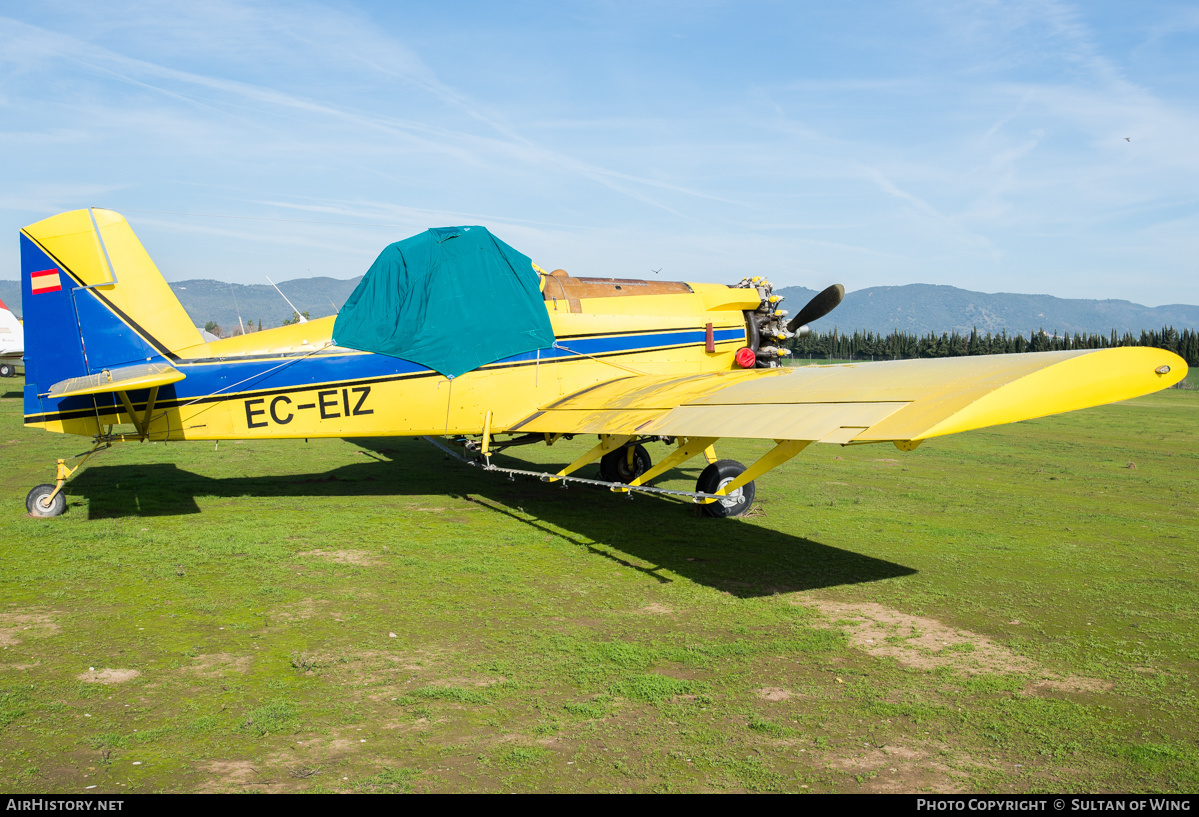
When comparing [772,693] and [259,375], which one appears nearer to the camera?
[772,693]

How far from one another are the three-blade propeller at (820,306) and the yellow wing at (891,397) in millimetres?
3422

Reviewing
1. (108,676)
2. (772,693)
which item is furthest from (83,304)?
(772,693)

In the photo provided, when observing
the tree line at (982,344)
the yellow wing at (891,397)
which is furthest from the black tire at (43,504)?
the tree line at (982,344)

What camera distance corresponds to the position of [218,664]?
5328mm

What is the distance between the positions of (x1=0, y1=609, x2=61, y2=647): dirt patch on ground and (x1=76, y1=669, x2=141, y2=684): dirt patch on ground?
3.18ft

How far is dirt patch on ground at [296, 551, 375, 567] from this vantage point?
26.0 ft

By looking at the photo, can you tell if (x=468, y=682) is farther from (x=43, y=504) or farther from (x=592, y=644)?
(x=43, y=504)

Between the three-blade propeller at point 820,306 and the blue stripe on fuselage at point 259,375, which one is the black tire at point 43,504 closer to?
the blue stripe on fuselage at point 259,375

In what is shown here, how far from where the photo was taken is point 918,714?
15.3 ft

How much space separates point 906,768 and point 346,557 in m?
5.93

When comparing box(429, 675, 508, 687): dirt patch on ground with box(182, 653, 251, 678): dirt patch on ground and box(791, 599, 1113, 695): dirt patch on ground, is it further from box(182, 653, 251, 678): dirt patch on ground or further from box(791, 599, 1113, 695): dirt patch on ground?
box(791, 599, 1113, 695): dirt patch on ground

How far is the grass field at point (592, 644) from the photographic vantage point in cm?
407

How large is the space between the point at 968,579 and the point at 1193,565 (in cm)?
267

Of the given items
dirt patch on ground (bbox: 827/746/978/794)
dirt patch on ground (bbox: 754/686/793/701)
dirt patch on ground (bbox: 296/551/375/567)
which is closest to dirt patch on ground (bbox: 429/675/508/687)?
dirt patch on ground (bbox: 754/686/793/701)
